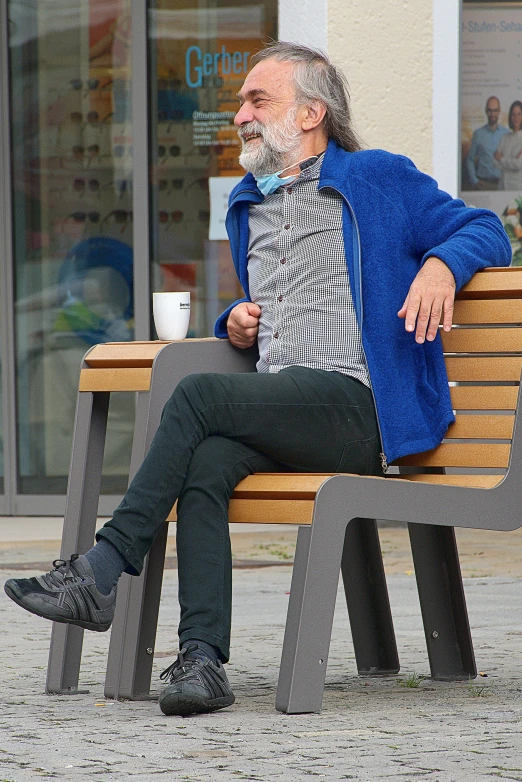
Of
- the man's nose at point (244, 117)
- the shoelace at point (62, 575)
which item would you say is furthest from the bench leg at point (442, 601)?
Answer: the man's nose at point (244, 117)

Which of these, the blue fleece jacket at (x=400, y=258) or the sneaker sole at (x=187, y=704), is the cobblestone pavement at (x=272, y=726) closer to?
the sneaker sole at (x=187, y=704)

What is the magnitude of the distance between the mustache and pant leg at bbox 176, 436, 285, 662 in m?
1.02

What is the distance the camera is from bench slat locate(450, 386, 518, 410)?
12.6ft

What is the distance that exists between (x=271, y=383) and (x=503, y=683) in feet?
3.16

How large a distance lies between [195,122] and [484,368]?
4.56 metres

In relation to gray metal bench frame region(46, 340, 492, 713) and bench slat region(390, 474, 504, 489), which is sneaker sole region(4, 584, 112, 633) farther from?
bench slat region(390, 474, 504, 489)

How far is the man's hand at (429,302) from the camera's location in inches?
144

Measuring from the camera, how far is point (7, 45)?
830cm

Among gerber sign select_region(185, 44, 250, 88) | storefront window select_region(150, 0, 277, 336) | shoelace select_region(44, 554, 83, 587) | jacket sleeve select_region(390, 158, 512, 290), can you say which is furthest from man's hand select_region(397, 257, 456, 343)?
gerber sign select_region(185, 44, 250, 88)

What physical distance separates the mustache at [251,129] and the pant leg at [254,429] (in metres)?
0.76

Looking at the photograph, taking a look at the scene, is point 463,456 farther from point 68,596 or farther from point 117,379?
point 68,596

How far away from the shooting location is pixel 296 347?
3.94 metres

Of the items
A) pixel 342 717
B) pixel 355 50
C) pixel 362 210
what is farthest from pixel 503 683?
pixel 355 50

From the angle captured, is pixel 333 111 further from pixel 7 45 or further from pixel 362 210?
pixel 7 45
